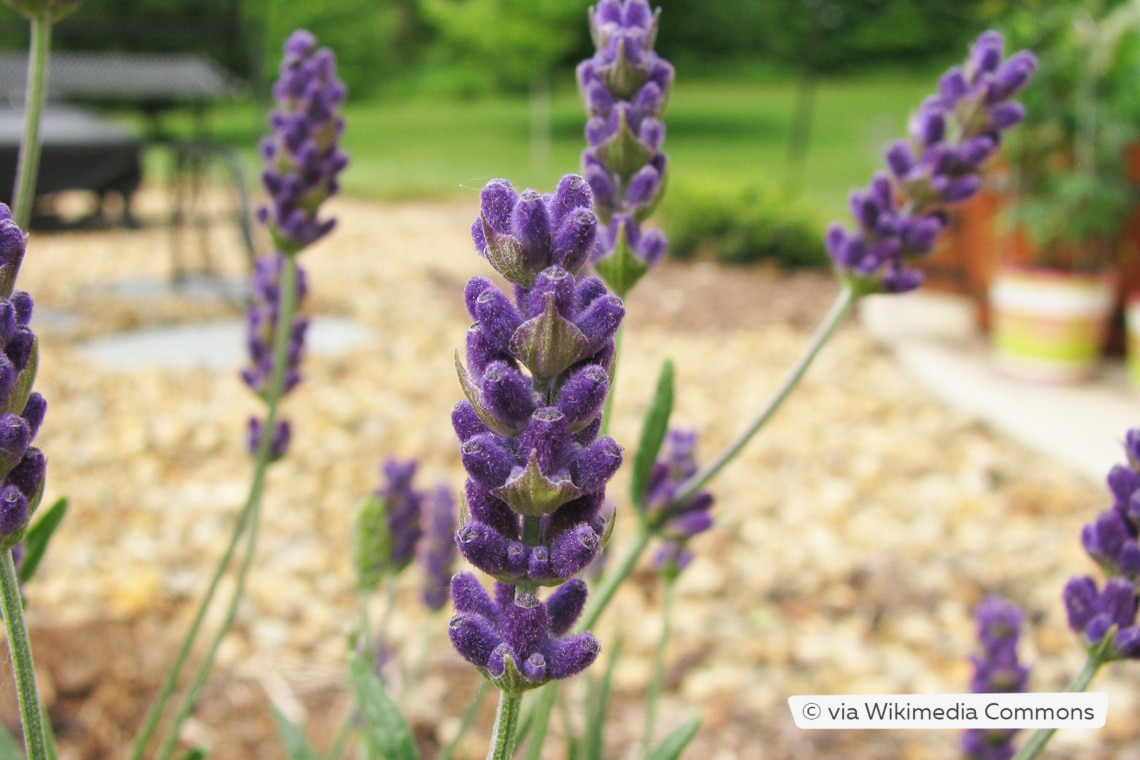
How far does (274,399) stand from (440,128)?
22.5m

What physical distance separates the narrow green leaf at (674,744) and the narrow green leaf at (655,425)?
1.04 feet

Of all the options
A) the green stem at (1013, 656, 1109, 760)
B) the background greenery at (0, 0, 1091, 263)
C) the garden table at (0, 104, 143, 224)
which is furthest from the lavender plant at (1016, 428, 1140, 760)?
the background greenery at (0, 0, 1091, 263)

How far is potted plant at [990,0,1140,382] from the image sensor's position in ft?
17.8

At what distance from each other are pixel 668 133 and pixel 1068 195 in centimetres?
1379

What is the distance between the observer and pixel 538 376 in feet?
2.36

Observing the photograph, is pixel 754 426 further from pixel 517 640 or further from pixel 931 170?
pixel 517 640

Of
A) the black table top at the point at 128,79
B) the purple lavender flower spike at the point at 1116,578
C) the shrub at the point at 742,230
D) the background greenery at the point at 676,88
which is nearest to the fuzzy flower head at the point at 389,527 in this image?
Result: the purple lavender flower spike at the point at 1116,578

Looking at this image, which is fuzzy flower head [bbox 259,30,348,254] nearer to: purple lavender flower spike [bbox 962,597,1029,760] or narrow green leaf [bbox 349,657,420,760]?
narrow green leaf [bbox 349,657,420,760]

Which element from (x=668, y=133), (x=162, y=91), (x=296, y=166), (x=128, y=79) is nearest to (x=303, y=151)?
(x=296, y=166)

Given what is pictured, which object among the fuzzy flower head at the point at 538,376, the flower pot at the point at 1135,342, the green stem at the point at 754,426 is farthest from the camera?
the flower pot at the point at 1135,342

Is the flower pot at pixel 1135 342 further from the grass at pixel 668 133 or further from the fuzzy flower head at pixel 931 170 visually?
the grass at pixel 668 133

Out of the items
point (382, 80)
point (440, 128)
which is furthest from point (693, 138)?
point (382, 80)

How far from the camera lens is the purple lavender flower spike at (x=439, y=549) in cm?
195

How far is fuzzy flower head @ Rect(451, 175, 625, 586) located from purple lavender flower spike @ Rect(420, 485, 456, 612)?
3.99 ft
